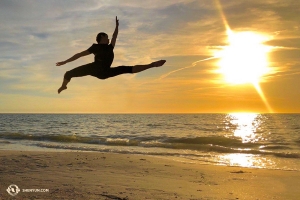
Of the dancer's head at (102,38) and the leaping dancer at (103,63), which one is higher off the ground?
the dancer's head at (102,38)

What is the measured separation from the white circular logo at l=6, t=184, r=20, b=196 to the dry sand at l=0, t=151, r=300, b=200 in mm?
128

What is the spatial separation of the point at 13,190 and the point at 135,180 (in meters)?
3.88

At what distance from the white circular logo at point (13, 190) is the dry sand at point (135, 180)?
13cm

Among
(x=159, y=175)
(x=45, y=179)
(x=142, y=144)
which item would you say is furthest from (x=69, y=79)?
(x=142, y=144)

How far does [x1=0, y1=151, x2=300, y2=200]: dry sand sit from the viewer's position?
8.74 meters

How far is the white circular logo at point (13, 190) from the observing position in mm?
8117

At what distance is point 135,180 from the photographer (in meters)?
10.6

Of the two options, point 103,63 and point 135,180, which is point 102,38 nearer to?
point 103,63

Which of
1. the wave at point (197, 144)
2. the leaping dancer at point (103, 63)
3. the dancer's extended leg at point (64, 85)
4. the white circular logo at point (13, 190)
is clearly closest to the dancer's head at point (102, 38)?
the leaping dancer at point (103, 63)

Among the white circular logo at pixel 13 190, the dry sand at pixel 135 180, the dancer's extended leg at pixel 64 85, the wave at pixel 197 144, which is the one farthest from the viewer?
the wave at pixel 197 144

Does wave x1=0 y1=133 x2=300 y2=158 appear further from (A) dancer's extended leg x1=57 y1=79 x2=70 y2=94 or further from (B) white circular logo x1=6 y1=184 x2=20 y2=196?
(A) dancer's extended leg x1=57 y1=79 x2=70 y2=94

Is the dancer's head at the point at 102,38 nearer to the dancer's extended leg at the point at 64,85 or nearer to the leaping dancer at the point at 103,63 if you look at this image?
the leaping dancer at the point at 103,63

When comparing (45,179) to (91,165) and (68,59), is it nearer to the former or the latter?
(91,165)

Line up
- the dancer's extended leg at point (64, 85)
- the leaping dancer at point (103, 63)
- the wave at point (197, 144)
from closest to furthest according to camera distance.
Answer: the leaping dancer at point (103, 63), the dancer's extended leg at point (64, 85), the wave at point (197, 144)
